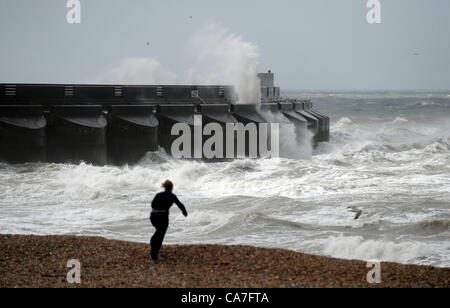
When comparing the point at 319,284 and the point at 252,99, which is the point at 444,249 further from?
the point at 252,99

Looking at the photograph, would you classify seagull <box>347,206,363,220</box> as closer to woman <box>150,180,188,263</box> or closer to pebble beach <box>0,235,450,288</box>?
pebble beach <box>0,235,450,288</box>

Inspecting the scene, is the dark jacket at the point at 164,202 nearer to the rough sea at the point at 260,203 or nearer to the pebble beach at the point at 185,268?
the pebble beach at the point at 185,268

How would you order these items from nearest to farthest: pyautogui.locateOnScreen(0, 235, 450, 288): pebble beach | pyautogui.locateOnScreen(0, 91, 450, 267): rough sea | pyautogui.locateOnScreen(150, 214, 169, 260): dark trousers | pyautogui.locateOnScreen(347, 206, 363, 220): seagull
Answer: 1. pyautogui.locateOnScreen(0, 235, 450, 288): pebble beach
2. pyautogui.locateOnScreen(150, 214, 169, 260): dark trousers
3. pyautogui.locateOnScreen(0, 91, 450, 267): rough sea
4. pyautogui.locateOnScreen(347, 206, 363, 220): seagull

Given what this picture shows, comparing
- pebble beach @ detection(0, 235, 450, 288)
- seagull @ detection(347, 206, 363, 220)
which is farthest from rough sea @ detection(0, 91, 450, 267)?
pebble beach @ detection(0, 235, 450, 288)

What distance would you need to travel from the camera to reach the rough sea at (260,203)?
35.2ft

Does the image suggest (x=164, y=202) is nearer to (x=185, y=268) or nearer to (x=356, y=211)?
(x=185, y=268)

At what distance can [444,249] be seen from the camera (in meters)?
10.2

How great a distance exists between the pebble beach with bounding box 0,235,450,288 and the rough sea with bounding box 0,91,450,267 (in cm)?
131

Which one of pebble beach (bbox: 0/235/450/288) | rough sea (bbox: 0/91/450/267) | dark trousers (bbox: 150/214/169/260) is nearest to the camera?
pebble beach (bbox: 0/235/450/288)

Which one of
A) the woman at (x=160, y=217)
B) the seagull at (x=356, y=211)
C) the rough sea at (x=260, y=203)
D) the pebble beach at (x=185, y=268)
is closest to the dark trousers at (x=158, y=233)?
the woman at (x=160, y=217)

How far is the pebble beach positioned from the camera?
24.8 ft

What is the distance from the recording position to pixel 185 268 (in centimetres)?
819
